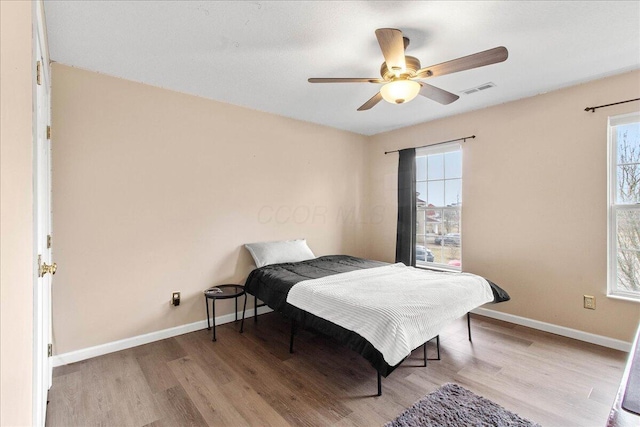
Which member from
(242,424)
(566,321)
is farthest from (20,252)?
(566,321)

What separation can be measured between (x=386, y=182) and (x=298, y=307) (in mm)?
2809

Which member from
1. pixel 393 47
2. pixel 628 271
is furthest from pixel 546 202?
pixel 393 47

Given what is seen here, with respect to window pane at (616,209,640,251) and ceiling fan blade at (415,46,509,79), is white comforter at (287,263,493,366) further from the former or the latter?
ceiling fan blade at (415,46,509,79)

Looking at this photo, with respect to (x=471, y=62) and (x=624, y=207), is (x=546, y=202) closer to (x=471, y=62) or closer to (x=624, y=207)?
(x=624, y=207)

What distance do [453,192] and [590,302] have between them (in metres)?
1.79

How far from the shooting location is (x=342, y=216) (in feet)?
15.4

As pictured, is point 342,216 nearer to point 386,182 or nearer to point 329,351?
point 386,182

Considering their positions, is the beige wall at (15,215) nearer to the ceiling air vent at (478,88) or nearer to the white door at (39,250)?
the white door at (39,250)

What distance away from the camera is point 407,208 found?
435 centimetres

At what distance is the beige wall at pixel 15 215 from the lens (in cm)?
79

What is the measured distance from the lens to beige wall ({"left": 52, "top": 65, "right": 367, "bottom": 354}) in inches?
101

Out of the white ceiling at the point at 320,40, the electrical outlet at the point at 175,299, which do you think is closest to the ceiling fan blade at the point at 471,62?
the white ceiling at the point at 320,40

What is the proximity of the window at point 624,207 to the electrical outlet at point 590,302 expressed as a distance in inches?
6.1

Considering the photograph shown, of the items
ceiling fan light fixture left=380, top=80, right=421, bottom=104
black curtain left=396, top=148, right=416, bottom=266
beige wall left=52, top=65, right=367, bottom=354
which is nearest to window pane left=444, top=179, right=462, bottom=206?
black curtain left=396, top=148, right=416, bottom=266
